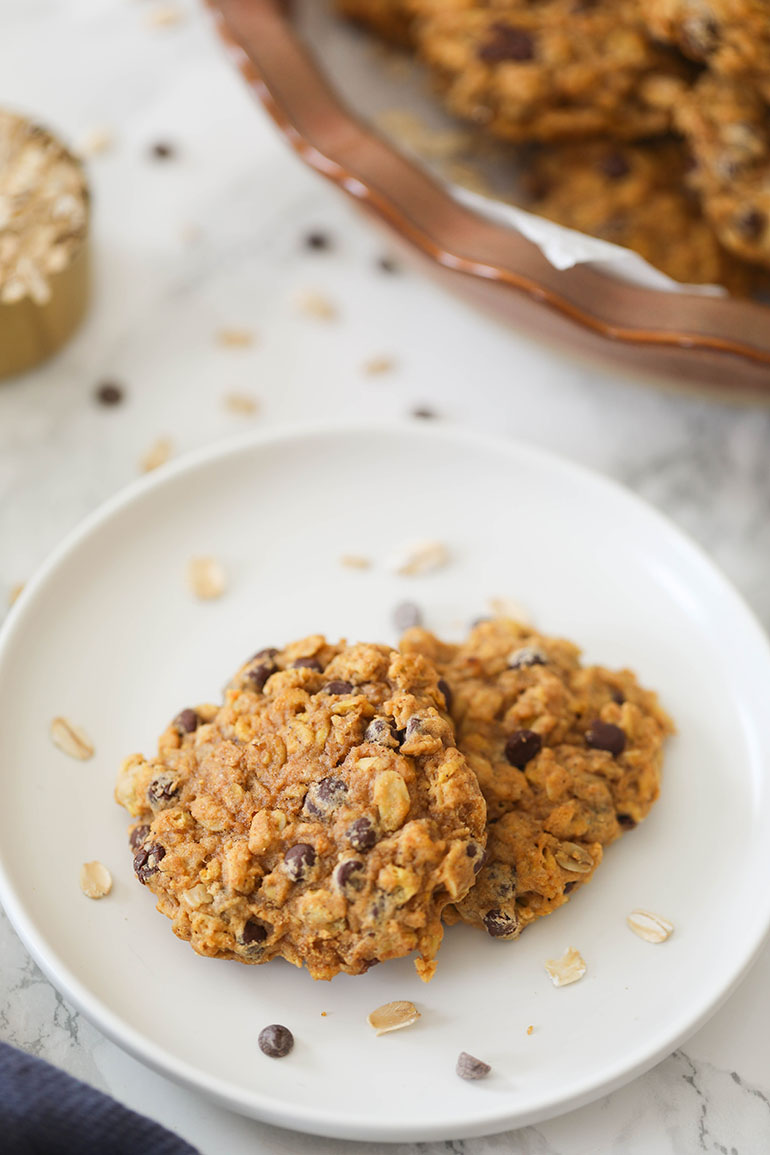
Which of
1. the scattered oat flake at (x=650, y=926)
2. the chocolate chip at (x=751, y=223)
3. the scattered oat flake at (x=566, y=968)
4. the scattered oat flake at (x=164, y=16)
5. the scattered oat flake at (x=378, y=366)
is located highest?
the scattered oat flake at (x=164, y=16)

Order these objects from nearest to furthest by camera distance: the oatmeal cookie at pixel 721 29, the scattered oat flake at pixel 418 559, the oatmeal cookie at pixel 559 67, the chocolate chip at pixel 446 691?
the chocolate chip at pixel 446 691
the oatmeal cookie at pixel 721 29
the scattered oat flake at pixel 418 559
the oatmeal cookie at pixel 559 67

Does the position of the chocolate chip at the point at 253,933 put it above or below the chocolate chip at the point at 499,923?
above

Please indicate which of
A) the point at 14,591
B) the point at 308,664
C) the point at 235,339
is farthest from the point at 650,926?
the point at 235,339

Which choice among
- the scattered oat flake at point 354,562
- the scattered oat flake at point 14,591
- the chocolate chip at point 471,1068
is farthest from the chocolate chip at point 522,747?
the scattered oat flake at point 14,591

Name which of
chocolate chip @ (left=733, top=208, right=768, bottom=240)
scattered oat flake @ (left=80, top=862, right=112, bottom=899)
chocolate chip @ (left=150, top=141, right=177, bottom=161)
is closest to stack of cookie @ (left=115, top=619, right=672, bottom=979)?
scattered oat flake @ (left=80, top=862, right=112, bottom=899)

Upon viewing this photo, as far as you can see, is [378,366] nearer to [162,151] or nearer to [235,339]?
[235,339]

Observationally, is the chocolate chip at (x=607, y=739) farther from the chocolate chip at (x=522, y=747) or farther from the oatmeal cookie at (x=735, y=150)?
the oatmeal cookie at (x=735, y=150)
